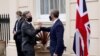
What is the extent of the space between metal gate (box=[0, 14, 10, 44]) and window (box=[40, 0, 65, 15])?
3597 mm

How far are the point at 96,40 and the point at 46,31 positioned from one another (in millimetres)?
1624

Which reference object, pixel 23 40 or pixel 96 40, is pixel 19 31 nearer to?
pixel 23 40

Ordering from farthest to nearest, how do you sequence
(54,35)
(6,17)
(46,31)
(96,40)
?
(6,17) → (46,31) → (96,40) → (54,35)

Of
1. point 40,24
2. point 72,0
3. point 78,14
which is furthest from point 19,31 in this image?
point 78,14

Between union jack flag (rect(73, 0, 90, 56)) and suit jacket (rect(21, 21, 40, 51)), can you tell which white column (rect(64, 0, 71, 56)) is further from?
union jack flag (rect(73, 0, 90, 56))

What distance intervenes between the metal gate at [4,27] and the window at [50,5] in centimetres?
360

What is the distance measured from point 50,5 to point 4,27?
439cm

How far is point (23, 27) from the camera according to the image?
11969 mm

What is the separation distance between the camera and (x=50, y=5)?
13.9m

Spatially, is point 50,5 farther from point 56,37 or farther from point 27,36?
point 56,37

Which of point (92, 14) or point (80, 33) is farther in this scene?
point (92, 14)

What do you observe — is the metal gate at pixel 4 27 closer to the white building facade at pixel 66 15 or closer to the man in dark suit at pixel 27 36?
the white building facade at pixel 66 15

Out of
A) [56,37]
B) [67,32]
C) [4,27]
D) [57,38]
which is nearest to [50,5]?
[67,32]

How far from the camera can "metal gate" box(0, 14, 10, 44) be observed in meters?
17.4
